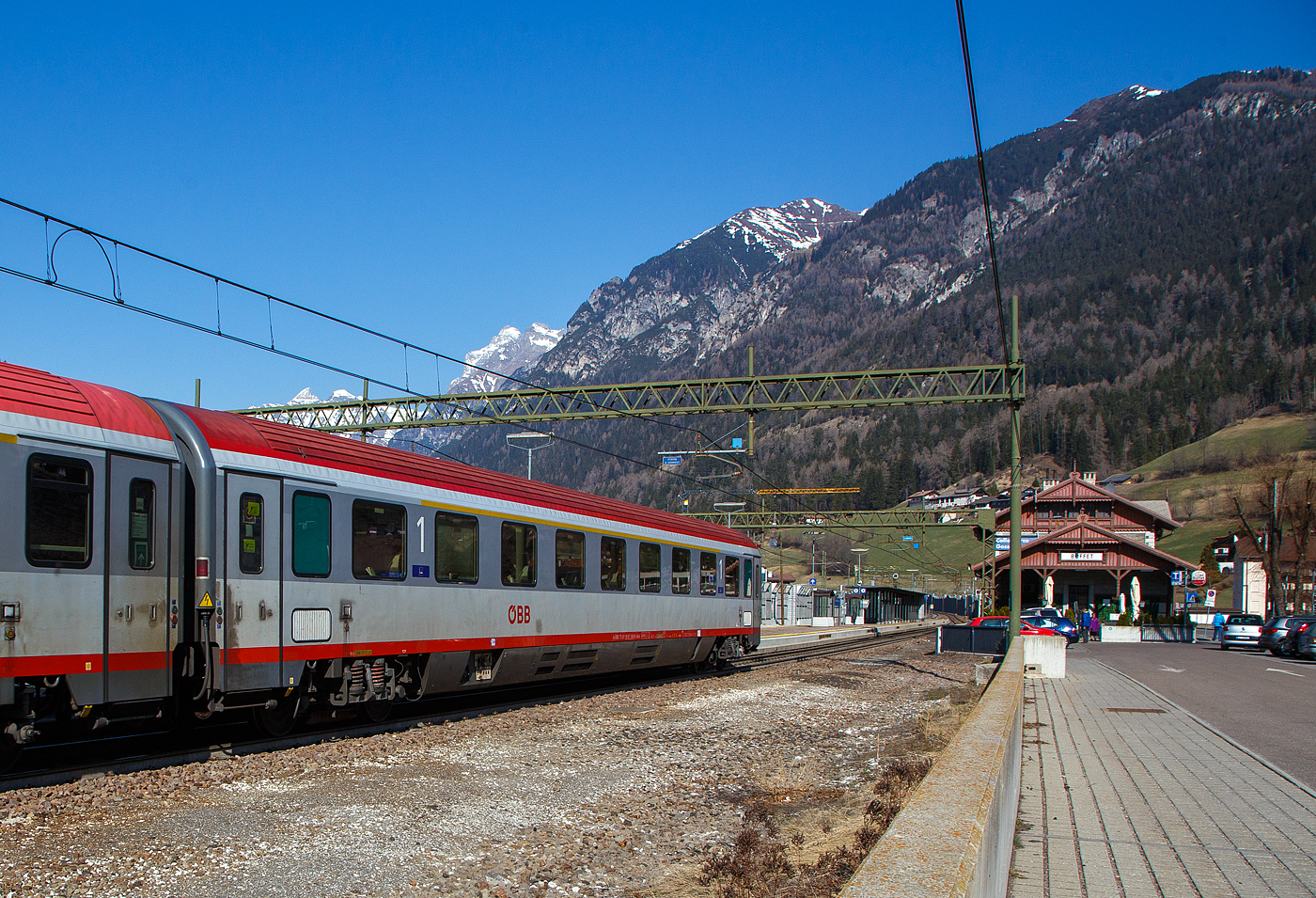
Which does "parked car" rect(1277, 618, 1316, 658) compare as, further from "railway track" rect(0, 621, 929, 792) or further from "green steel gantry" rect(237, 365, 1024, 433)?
"railway track" rect(0, 621, 929, 792)

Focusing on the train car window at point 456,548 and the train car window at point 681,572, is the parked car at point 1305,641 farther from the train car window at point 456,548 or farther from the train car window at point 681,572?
the train car window at point 456,548

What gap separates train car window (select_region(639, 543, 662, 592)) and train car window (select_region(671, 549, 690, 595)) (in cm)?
69

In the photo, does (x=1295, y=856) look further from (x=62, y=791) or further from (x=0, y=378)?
(x=0, y=378)

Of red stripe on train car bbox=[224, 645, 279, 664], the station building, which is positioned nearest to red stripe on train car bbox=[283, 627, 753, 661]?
red stripe on train car bbox=[224, 645, 279, 664]

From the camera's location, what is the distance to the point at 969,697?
59.6ft

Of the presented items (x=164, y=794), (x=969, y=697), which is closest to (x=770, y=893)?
(x=164, y=794)

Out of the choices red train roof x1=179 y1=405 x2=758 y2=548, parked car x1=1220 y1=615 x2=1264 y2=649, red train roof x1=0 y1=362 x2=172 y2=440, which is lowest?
parked car x1=1220 y1=615 x2=1264 y2=649

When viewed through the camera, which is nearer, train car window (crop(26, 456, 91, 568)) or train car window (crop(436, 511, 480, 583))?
train car window (crop(26, 456, 91, 568))

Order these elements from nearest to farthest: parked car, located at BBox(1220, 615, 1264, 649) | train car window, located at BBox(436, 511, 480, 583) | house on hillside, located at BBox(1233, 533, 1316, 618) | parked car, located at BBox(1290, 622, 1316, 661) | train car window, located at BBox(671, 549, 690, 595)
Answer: train car window, located at BBox(436, 511, 480, 583) → train car window, located at BBox(671, 549, 690, 595) → parked car, located at BBox(1290, 622, 1316, 661) → parked car, located at BBox(1220, 615, 1264, 649) → house on hillside, located at BBox(1233, 533, 1316, 618)

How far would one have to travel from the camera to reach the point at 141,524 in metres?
9.61

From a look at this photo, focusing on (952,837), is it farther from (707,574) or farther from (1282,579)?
(1282,579)

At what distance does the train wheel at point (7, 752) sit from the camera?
864 centimetres

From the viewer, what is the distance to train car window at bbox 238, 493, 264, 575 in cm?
1043

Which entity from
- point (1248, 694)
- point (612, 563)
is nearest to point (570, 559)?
point (612, 563)
